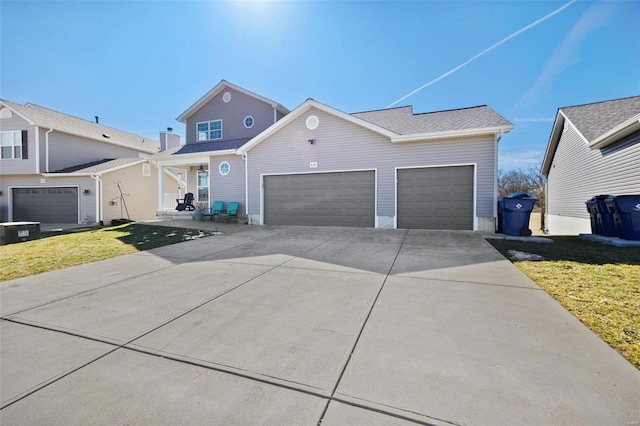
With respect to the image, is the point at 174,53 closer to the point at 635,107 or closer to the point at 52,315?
the point at 52,315

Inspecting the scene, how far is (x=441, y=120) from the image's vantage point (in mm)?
10531

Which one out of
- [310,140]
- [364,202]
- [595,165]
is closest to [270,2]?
[310,140]

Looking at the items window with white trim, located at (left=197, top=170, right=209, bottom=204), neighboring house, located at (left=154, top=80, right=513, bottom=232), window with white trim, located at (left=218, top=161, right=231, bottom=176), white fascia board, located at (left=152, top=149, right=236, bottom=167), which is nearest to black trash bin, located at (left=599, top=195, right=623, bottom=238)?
neighboring house, located at (left=154, top=80, right=513, bottom=232)

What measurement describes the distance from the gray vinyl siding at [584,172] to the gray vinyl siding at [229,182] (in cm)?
1389

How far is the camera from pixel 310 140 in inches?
443

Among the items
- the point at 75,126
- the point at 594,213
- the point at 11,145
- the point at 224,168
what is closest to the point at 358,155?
the point at 224,168

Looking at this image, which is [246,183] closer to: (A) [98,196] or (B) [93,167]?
(A) [98,196]

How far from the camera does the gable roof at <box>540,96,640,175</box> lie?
8694 millimetres

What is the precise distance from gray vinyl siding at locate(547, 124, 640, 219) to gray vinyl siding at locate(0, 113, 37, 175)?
27004mm

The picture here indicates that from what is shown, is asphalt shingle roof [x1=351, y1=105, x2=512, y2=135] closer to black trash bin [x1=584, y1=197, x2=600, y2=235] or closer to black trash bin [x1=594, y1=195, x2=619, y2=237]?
black trash bin [x1=594, y1=195, x2=619, y2=237]

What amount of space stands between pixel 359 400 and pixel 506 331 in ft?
5.99

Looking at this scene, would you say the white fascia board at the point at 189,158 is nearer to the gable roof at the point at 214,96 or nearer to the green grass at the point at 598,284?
the gable roof at the point at 214,96

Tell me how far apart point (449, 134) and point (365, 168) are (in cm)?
311

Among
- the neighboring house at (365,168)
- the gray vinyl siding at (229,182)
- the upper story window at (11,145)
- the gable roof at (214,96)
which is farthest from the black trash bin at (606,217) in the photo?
the upper story window at (11,145)
